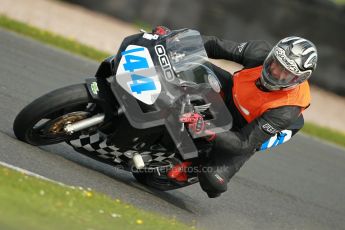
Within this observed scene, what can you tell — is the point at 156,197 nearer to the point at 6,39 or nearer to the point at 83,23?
the point at 6,39

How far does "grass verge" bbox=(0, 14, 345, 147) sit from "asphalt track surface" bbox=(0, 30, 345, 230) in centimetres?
57

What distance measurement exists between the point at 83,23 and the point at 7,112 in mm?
7848

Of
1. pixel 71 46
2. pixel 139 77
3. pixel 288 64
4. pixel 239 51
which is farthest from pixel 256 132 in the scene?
pixel 71 46

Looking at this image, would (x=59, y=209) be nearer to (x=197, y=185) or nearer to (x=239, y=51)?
(x=239, y=51)

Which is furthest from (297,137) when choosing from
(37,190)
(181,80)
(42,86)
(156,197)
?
(37,190)

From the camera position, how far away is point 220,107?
630 centimetres

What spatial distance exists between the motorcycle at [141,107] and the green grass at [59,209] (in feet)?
1.82

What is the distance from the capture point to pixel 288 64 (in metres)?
6.14

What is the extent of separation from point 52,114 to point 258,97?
1.68 meters

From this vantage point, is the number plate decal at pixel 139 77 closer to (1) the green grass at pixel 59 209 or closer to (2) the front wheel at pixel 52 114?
(2) the front wheel at pixel 52 114

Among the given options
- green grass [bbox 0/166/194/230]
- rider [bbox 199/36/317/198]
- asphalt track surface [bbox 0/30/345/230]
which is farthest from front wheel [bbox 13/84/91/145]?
rider [bbox 199/36/317/198]

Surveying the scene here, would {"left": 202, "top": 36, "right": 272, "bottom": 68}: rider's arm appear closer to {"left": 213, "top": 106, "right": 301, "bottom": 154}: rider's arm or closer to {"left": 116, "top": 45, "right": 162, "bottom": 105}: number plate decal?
{"left": 213, "top": 106, "right": 301, "bottom": 154}: rider's arm

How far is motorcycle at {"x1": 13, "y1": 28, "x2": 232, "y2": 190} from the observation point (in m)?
5.86

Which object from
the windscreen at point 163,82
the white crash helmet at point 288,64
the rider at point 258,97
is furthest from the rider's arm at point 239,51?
the windscreen at point 163,82
